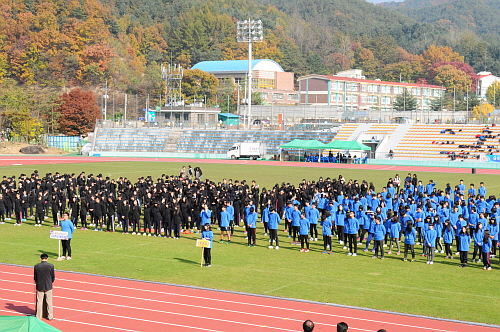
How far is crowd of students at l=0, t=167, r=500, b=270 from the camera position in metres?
19.0

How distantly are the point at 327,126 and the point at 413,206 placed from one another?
48859mm

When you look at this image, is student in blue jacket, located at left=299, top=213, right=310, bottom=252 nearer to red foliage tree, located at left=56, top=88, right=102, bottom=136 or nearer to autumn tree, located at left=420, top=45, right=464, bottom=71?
red foliage tree, located at left=56, top=88, right=102, bottom=136

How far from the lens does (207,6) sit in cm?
16250

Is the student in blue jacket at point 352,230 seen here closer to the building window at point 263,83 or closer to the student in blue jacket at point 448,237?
the student in blue jacket at point 448,237

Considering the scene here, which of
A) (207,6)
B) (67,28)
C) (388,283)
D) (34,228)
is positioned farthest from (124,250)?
(207,6)

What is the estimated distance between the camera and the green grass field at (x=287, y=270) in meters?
14.2

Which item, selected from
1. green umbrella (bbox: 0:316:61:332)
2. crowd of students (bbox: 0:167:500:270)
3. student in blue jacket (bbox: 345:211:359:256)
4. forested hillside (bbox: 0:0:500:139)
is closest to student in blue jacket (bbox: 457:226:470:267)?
crowd of students (bbox: 0:167:500:270)

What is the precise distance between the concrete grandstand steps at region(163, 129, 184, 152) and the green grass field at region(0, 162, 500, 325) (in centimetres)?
4939

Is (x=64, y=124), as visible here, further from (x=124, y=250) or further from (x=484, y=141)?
(x=124, y=250)

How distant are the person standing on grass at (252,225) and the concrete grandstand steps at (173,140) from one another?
53.2m

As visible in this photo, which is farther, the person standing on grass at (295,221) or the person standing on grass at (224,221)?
the person standing on grass at (224,221)

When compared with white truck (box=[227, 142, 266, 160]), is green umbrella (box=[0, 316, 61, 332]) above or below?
below

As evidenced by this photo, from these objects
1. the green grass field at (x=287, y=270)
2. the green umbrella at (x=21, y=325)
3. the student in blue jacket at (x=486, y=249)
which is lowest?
the green grass field at (x=287, y=270)

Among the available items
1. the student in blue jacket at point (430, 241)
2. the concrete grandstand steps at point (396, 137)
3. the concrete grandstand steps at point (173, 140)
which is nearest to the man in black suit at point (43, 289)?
the student in blue jacket at point (430, 241)
